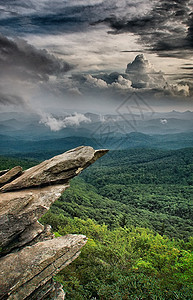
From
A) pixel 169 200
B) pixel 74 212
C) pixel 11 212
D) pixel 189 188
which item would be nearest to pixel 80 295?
pixel 11 212

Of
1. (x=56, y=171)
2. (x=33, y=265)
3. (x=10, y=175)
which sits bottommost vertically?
(x=33, y=265)

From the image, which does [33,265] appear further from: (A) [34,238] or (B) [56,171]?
(B) [56,171]

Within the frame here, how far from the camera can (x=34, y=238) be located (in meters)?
14.2

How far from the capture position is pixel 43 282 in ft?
38.7

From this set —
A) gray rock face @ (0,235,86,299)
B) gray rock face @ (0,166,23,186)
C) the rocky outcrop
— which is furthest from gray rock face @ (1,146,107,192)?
gray rock face @ (0,235,86,299)

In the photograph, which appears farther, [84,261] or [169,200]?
[169,200]

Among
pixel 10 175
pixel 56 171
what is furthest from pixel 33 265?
pixel 10 175

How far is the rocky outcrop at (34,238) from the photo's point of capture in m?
11.2

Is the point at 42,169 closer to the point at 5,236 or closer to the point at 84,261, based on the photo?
the point at 5,236

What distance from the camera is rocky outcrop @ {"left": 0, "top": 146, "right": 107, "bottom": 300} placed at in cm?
1119

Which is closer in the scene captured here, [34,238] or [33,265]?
[33,265]

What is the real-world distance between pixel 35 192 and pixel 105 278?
1147 centimetres

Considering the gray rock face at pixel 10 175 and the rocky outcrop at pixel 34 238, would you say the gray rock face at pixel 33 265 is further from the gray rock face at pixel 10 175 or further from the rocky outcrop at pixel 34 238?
the gray rock face at pixel 10 175

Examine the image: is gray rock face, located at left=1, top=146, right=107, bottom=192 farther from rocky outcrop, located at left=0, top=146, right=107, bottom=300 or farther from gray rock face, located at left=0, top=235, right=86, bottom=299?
gray rock face, located at left=0, top=235, right=86, bottom=299
